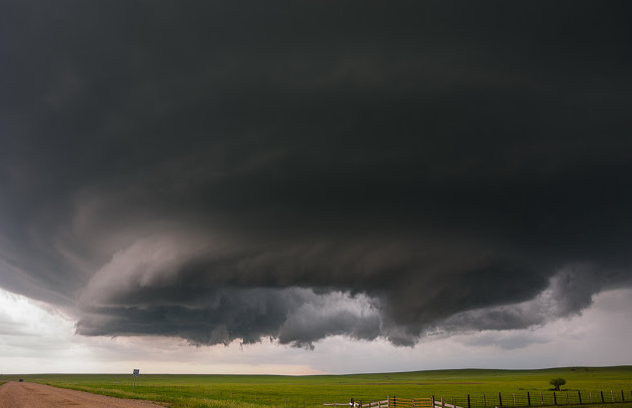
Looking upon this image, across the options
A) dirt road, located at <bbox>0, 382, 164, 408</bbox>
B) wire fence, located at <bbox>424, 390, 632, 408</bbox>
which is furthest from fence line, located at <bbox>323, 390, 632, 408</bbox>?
dirt road, located at <bbox>0, 382, 164, 408</bbox>

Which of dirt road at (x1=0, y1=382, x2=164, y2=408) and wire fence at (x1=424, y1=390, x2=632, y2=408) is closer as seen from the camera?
dirt road at (x1=0, y1=382, x2=164, y2=408)

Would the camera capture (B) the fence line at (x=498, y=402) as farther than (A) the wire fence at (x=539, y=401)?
No

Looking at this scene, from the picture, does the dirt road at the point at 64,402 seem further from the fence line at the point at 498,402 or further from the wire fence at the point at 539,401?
the wire fence at the point at 539,401

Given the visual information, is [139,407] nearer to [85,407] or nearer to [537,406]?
[85,407]

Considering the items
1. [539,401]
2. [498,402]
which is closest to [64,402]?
[498,402]

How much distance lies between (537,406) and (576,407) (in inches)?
150

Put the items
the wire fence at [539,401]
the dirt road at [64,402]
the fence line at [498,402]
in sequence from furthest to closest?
1. the wire fence at [539,401]
2. the fence line at [498,402]
3. the dirt road at [64,402]

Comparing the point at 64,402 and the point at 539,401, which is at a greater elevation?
the point at 64,402

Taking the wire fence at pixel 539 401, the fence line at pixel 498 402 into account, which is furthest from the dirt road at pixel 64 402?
the wire fence at pixel 539 401

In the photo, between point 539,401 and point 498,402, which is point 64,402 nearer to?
point 498,402

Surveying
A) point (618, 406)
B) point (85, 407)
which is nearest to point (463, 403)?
point (618, 406)

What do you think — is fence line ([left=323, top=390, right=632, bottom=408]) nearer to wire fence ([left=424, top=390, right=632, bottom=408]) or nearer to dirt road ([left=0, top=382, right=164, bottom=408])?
wire fence ([left=424, top=390, right=632, bottom=408])

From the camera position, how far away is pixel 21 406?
123ft

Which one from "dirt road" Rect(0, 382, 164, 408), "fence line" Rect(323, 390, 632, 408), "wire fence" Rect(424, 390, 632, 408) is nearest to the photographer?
"dirt road" Rect(0, 382, 164, 408)
